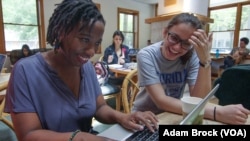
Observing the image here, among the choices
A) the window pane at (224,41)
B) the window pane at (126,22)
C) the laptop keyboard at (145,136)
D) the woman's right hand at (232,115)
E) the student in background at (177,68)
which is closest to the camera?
the laptop keyboard at (145,136)

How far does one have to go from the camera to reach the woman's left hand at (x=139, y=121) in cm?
76

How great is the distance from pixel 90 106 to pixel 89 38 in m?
0.31

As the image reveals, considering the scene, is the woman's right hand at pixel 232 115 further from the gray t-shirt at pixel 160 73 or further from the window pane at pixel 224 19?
the window pane at pixel 224 19

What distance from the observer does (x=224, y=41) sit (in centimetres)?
603

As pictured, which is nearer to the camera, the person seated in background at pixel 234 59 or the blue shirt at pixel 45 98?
the blue shirt at pixel 45 98

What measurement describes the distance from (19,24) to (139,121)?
4.88 m

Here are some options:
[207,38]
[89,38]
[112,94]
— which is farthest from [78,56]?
[112,94]

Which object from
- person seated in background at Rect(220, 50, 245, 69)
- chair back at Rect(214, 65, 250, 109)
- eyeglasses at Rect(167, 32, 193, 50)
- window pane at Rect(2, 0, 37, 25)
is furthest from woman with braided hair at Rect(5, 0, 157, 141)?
person seated in background at Rect(220, 50, 245, 69)

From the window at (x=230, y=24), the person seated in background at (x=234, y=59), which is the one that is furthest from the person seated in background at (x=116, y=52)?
the window at (x=230, y=24)

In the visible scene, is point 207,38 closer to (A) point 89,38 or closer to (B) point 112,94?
(A) point 89,38

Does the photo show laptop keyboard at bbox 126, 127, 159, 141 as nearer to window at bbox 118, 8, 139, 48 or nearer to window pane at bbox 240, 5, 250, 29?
window pane at bbox 240, 5, 250, 29

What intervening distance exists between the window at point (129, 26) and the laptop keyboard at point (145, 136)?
20.4 ft

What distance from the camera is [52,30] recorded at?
0.80 meters

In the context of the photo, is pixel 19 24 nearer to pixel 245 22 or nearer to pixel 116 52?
pixel 116 52
